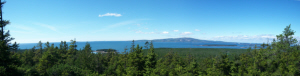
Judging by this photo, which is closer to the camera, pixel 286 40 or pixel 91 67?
pixel 286 40

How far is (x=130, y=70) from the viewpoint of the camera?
70.7 feet

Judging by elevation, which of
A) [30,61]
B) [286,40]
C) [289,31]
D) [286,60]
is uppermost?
[289,31]

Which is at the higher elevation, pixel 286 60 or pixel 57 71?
pixel 286 60

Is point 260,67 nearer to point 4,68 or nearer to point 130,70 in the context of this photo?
point 130,70

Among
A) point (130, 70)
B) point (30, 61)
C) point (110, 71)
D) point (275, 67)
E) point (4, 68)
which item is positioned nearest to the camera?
point (4, 68)

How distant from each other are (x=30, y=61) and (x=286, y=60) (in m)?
64.1

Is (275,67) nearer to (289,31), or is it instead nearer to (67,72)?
(289,31)

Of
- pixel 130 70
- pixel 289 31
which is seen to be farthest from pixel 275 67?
pixel 130 70

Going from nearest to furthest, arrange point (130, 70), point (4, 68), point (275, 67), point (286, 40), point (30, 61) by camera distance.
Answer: point (4, 68)
point (130, 70)
point (275, 67)
point (286, 40)
point (30, 61)

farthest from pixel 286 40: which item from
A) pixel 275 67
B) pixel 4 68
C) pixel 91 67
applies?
pixel 4 68

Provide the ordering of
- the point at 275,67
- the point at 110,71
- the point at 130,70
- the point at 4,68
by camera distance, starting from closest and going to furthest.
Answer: the point at 4,68 → the point at 130,70 → the point at 275,67 → the point at 110,71

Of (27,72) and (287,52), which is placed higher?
(287,52)

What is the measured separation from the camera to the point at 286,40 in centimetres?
2527

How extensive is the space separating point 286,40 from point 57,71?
41303 millimetres
